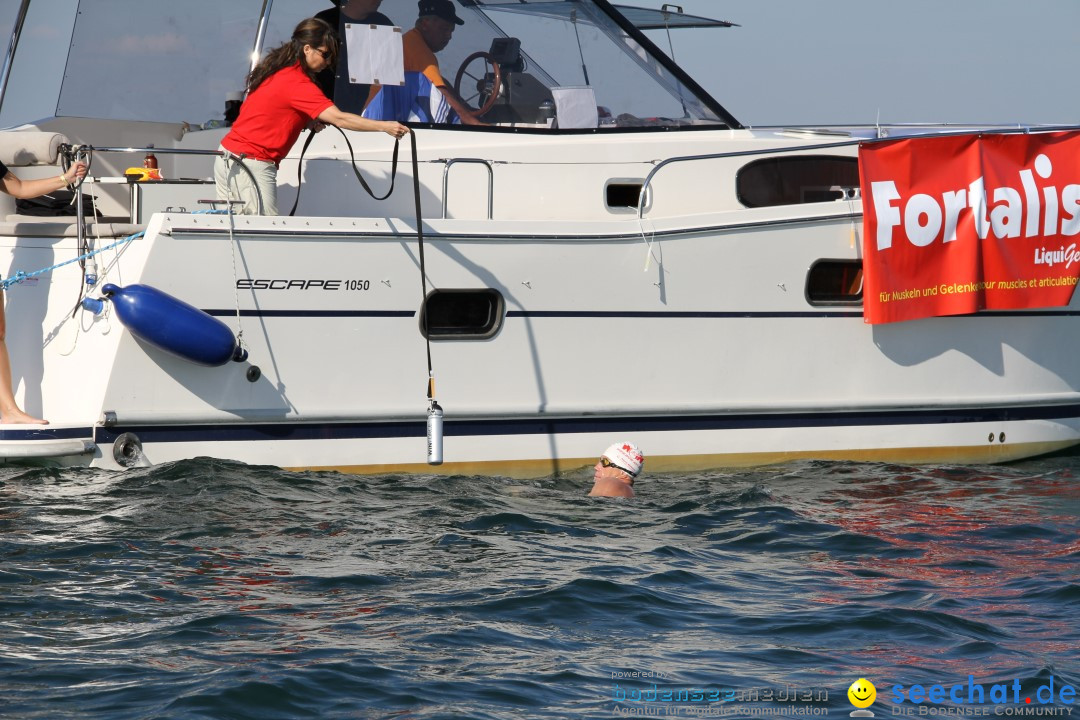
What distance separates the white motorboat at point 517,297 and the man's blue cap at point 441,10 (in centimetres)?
8

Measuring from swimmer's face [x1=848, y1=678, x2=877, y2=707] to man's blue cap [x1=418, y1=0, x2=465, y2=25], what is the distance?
14.7 feet

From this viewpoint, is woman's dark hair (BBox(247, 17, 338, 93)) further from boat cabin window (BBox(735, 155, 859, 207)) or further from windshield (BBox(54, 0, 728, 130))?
boat cabin window (BBox(735, 155, 859, 207))

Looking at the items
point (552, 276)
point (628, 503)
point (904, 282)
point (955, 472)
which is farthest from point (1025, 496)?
point (552, 276)

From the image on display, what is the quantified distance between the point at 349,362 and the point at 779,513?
2181mm

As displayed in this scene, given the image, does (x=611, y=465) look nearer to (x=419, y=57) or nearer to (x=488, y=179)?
(x=488, y=179)

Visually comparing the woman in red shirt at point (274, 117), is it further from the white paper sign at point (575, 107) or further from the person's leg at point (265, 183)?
the white paper sign at point (575, 107)

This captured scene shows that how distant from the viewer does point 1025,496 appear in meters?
6.96

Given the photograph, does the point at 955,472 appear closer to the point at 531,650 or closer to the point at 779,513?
the point at 779,513

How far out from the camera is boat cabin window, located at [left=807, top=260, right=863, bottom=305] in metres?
7.09

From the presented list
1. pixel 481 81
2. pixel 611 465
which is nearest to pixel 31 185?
pixel 481 81

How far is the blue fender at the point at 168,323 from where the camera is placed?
19.4 ft

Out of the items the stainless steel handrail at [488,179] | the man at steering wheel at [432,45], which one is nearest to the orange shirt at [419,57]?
the man at steering wheel at [432,45]

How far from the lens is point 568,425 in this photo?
6.84 m

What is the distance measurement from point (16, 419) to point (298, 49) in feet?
7.22
